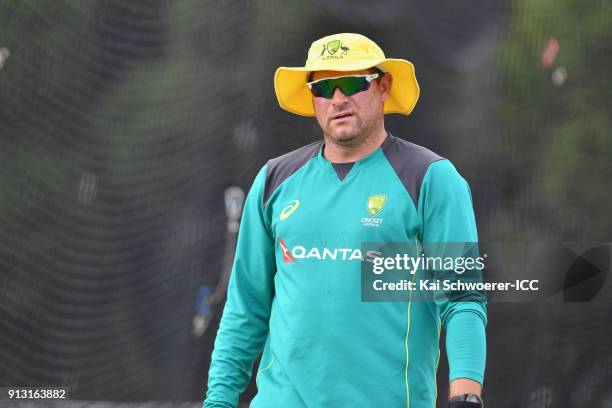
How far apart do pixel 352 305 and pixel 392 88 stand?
851 millimetres

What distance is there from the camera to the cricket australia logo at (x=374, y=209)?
285 cm

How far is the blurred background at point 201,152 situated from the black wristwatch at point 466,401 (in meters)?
1.88

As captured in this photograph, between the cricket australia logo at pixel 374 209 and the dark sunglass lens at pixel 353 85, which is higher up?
the dark sunglass lens at pixel 353 85

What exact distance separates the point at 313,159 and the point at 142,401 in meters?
2.11

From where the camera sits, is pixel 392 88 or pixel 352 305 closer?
pixel 352 305

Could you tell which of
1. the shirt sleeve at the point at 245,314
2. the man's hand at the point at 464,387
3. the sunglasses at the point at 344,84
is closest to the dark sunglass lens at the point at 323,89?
the sunglasses at the point at 344,84

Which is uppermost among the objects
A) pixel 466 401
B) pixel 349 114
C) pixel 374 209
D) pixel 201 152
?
pixel 201 152

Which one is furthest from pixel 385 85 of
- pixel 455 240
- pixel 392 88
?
pixel 455 240

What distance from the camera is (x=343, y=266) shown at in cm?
285

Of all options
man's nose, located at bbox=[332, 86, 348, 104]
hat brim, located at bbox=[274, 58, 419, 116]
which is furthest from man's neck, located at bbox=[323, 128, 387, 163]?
hat brim, located at bbox=[274, 58, 419, 116]

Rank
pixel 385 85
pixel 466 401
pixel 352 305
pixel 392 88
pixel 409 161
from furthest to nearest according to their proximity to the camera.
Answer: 1. pixel 392 88
2. pixel 385 85
3. pixel 409 161
4. pixel 352 305
5. pixel 466 401

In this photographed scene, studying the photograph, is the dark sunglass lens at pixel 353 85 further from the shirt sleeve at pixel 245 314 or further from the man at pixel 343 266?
the shirt sleeve at pixel 245 314

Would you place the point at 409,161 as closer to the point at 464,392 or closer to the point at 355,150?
the point at 355,150

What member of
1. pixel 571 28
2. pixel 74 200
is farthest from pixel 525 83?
pixel 74 200
